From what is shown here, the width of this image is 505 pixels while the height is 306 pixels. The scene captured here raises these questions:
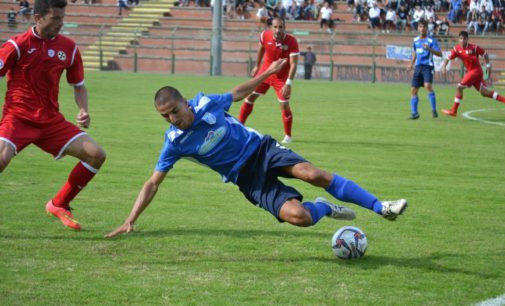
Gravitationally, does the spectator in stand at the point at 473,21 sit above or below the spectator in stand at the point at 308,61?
above

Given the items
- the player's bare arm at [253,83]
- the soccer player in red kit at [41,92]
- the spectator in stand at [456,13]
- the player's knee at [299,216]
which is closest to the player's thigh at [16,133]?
the soccer player in red kit at [41,92]

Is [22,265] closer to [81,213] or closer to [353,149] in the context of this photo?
[81,213]

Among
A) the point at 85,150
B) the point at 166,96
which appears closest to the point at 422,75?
the point at 85,150

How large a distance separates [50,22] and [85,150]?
1295mm

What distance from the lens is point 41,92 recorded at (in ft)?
25.2

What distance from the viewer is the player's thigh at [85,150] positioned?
7.87 meters

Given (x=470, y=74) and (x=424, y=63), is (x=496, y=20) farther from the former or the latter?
(x=424, y=63)

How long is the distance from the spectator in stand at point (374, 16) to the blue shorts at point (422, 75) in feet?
65.8

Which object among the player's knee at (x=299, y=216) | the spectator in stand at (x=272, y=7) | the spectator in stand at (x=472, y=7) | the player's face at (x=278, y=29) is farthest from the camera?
the spectator in stand at (x=272, y=7)

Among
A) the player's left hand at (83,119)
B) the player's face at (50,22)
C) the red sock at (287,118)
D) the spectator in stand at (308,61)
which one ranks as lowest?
the spectator in stand at (308,61)

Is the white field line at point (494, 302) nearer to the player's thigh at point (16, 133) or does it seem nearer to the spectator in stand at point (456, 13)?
the player's thigh at point (16, 133)

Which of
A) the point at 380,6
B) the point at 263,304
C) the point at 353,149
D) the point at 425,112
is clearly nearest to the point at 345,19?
the point at 380,6

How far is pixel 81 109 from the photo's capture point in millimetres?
8023

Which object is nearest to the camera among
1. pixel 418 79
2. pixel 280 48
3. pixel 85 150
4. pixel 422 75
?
pixel 85 150
